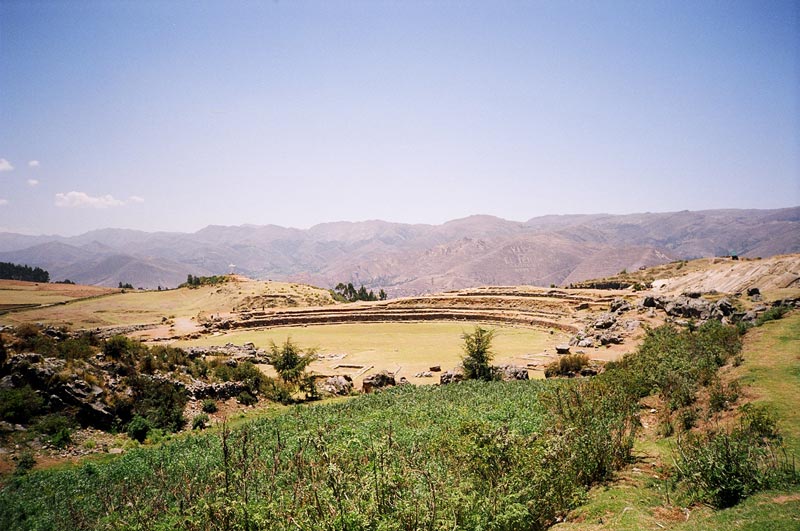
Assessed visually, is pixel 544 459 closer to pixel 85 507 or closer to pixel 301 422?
pixel 301 422

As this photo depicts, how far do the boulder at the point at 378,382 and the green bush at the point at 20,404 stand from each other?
489 inches

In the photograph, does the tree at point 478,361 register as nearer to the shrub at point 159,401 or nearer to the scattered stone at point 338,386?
the scattered stone at point 338,386

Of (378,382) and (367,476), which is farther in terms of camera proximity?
(378,382)

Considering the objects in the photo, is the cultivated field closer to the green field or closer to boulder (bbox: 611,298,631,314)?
the green field

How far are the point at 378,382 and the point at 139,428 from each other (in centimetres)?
1022

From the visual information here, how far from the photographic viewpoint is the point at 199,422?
621 inches

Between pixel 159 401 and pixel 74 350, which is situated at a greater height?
pixel 74 350

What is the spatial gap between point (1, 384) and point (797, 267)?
48.7 m

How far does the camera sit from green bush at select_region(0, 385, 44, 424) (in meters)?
13.2

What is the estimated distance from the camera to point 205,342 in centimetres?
3725

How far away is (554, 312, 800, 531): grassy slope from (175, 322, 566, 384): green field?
11.5 metres

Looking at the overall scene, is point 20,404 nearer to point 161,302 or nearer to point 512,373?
point 512,373

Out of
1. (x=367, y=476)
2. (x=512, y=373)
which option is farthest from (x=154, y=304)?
(x=367, y=476)

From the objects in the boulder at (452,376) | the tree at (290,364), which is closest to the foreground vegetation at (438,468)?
the boulder at (452,376)
